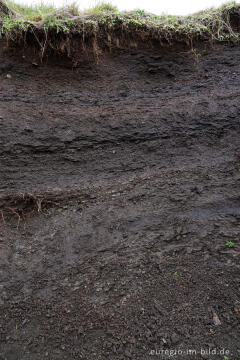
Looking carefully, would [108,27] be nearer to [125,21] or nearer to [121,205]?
[125,21]

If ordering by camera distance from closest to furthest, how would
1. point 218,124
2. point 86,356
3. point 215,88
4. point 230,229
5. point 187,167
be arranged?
1. point 86,356
2. point 230,229
3. point 187,167
4. point 218,124
5. point 215,88

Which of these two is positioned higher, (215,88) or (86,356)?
(215,88)

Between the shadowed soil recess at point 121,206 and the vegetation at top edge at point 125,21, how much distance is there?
27cm

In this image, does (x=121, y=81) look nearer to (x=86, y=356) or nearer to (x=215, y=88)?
(x=215, y=88)

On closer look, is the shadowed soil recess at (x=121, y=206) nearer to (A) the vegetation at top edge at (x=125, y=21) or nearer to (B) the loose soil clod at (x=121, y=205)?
(B) the loose soil clod at (x=121, y=205)

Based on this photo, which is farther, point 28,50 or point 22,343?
point 28,50

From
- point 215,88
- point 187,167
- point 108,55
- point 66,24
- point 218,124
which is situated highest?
point 66,24

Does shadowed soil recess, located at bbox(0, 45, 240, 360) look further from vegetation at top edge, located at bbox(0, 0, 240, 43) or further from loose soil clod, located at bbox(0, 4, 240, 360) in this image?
vegetation at top edge, located at bbox(0, 0, 240, 43)

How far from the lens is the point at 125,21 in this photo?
10.8 feet

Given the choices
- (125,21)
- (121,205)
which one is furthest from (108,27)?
(121,205)

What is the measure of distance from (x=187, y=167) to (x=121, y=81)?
1.63 metres

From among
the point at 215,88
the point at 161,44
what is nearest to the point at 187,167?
the point at 215,88

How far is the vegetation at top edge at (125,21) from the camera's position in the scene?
3051mm

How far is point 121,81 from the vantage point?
11.0 ft
